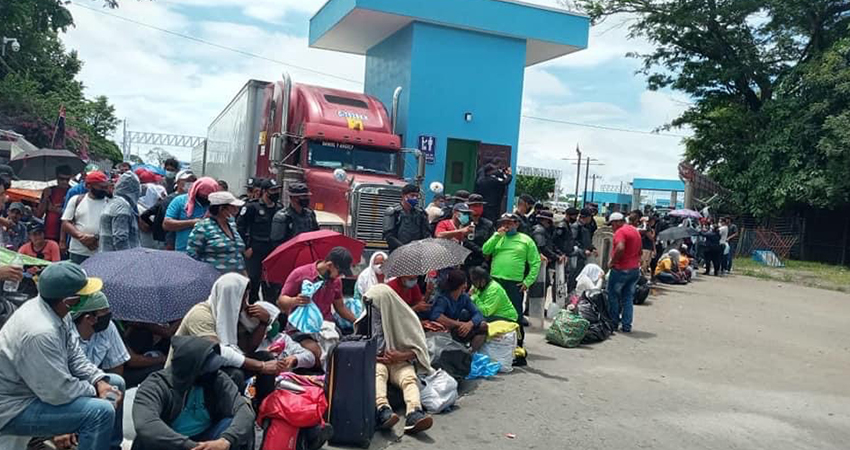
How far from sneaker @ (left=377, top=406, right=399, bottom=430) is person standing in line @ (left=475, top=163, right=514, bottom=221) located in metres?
6.31

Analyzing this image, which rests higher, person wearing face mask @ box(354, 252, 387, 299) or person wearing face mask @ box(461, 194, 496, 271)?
person wearing face mask @ box(461, 194, 496, 271)

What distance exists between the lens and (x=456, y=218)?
910 centimetres

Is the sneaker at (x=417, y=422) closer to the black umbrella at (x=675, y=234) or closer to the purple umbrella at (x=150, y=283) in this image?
the purple umbrella at (x=150, y=283)

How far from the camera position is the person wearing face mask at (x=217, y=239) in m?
6.38

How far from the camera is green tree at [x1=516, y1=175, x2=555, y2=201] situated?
64.1 meters

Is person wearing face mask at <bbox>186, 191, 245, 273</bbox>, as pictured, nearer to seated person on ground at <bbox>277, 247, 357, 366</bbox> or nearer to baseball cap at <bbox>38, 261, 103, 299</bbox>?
seated person on ground at <bbox>277, 247, 357, 366</bbox>

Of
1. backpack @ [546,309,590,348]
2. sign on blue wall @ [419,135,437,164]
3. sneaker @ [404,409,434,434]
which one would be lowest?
sneaker @ [404,409,434,434]

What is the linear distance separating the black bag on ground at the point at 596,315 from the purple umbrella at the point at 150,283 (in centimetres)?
596

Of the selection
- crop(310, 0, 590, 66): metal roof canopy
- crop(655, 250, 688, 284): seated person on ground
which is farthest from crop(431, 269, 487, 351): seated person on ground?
crop(310, 0, 590, 66): metal roof canopy

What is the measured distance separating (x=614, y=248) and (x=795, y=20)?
22.6m

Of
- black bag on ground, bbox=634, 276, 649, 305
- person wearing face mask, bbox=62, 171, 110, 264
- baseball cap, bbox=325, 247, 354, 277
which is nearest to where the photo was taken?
baseball cap, bbox=325, 247, 354, 277

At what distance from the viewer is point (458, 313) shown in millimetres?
7375

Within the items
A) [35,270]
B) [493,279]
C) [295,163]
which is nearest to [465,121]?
[295,163]

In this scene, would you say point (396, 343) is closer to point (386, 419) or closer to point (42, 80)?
point (386, 419)
